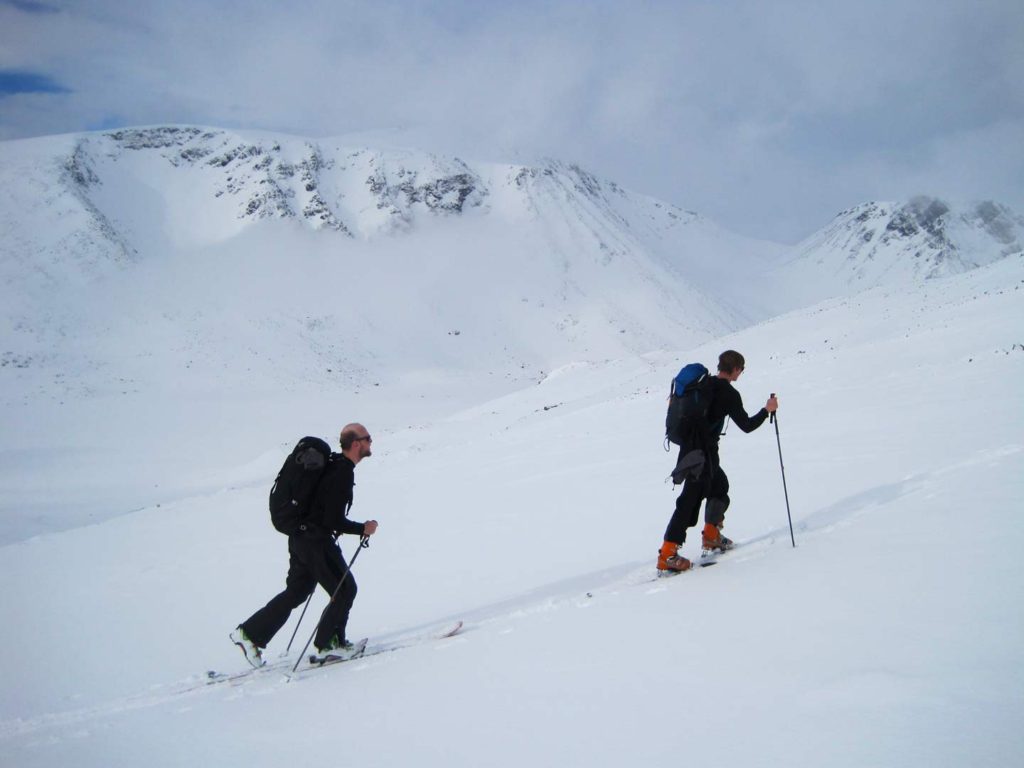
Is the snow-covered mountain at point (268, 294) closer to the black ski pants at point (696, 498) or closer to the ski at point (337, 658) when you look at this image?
the ski at point (337, 658)

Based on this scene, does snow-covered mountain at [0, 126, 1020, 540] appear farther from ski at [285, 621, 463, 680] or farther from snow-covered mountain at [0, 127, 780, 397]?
ski at [285, 621, 463, 680]

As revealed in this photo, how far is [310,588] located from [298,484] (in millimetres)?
1285

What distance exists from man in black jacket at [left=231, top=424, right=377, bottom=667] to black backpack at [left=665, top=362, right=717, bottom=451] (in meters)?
3.16

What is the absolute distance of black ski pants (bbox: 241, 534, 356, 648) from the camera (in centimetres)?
630

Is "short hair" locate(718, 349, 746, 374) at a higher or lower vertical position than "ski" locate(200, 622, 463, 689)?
higher

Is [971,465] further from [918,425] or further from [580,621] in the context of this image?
[580,621]

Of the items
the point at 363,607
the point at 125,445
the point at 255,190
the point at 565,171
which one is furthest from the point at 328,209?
the point at 363,607

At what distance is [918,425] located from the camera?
35.8ft

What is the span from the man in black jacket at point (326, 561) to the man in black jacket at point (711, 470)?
10.2 feet

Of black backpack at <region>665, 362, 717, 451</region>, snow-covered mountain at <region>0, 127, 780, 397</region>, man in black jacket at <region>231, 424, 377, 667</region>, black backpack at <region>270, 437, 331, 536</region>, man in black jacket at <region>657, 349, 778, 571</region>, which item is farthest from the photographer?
snow-covered mountain at <region>0, 127, 780, 397</region>

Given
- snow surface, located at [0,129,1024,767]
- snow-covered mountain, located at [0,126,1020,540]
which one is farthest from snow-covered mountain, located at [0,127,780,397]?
snow surface, located at [0,129,1024,767]

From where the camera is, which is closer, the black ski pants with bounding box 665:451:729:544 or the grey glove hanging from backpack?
the grey glove hanging from backpack

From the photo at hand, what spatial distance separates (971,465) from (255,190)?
114m

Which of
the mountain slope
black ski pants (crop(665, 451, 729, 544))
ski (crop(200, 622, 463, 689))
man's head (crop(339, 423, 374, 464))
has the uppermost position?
man's head (crop(339, 423, 374, 464))
